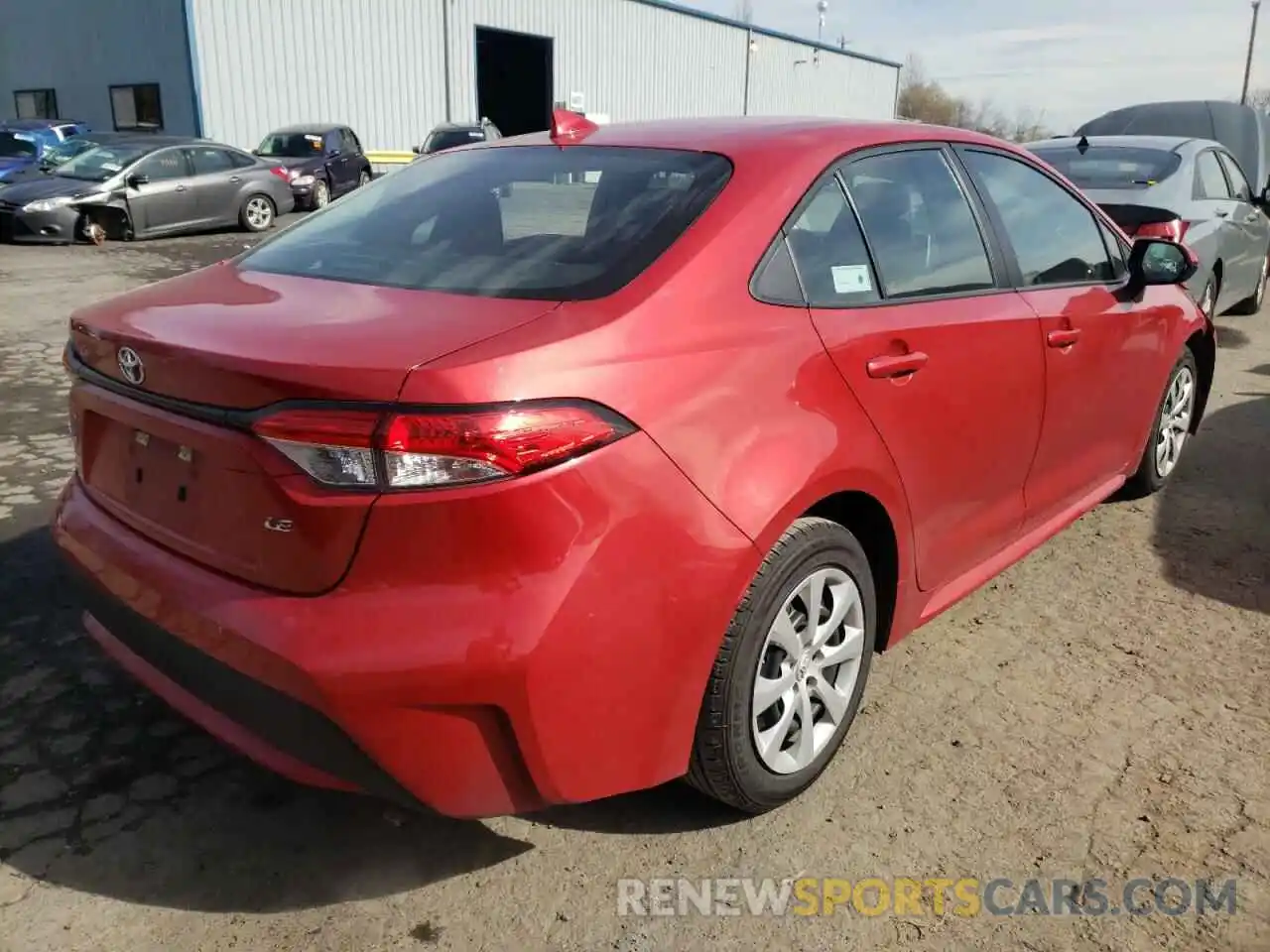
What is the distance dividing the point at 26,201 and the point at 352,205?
12.6m

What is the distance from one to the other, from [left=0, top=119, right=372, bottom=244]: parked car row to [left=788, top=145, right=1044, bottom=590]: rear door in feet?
43.5

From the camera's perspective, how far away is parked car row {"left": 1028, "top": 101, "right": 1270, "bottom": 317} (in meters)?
7.00

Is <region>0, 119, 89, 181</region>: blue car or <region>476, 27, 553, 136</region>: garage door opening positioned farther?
<region>476, 27, 553, 136</region>: garage door opening

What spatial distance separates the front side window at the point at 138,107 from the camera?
23125 mm

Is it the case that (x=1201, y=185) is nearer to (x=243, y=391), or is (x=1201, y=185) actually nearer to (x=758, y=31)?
(x=243, y=391)

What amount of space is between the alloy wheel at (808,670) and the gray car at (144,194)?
13.6 metres

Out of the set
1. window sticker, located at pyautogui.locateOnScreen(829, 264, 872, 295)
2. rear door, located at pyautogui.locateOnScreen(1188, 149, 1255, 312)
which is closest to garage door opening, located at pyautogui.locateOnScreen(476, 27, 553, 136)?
rear door, located at pyautogui.locateOnScreen(1188, 149, 1255, 312)

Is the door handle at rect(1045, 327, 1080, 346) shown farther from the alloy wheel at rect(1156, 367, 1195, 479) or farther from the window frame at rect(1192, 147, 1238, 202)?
the window frame at rect(1192, 147, 1238, 202)

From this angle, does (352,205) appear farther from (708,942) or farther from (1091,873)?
(1091,873)

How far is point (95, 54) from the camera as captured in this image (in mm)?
25359

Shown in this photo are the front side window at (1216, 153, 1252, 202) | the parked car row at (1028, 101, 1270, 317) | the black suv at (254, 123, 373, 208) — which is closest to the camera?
the parked car row at (1028, 101, 1270, 317)

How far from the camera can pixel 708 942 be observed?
7.10 feet

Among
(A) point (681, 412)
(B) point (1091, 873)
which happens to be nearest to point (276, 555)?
(A) point (681, 412)

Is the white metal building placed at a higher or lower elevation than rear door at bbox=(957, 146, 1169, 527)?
higher
